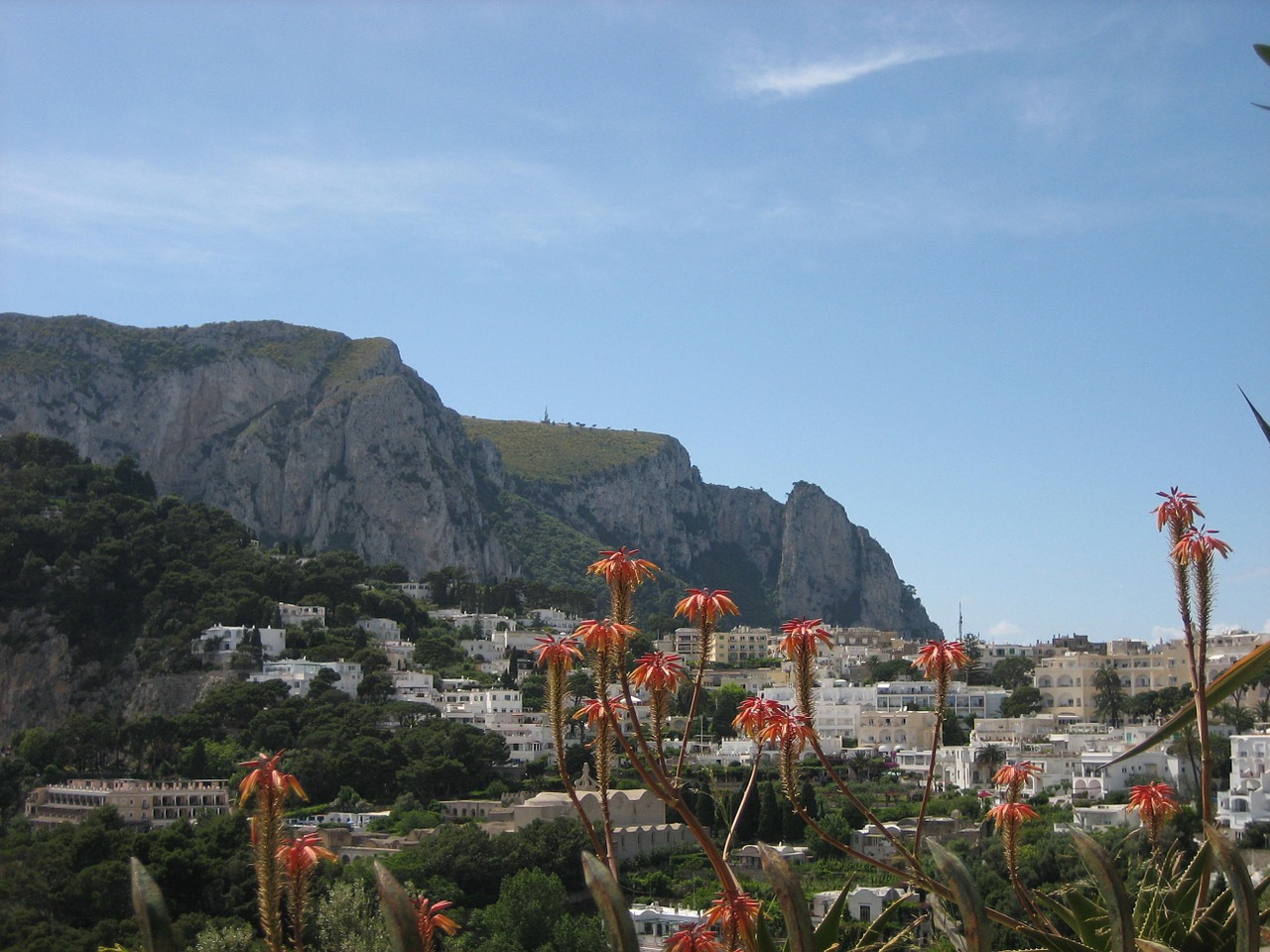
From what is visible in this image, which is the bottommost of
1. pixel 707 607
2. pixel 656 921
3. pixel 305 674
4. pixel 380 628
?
pixel 656 921

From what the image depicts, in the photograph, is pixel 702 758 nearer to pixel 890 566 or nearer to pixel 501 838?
pixel 501 838

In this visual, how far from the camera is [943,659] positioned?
5582 mm

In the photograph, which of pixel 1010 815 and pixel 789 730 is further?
pixel 1010 815

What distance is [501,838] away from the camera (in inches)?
1987

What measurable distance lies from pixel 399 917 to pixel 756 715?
2.32 metres

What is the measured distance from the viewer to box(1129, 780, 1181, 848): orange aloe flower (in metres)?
5.57

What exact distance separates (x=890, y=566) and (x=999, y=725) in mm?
122851

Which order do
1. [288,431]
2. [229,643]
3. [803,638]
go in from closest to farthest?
[803,638], [229,643], [288,431]

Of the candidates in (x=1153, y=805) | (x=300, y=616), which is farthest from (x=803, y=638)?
(x=300, y=616)

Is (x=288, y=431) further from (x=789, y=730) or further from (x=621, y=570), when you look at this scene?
(x=789, y=730)

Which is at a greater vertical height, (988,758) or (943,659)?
(943,659)

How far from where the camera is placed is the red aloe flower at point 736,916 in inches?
175

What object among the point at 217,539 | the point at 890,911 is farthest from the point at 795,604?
the point at 890,911

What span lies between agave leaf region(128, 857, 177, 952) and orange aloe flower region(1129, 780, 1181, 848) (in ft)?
11.5
